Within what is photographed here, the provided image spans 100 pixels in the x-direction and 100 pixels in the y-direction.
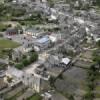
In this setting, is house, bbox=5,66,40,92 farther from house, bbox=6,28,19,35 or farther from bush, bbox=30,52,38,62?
house, bbox=6,28,19,35

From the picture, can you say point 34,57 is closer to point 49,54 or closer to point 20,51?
point 49,54

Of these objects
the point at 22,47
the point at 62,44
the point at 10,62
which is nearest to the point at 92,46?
the point at 62,44

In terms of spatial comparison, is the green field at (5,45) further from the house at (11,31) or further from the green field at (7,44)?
the house at (11,31)

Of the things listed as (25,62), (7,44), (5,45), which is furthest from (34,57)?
(7,44)

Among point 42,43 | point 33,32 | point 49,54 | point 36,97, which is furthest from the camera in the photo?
point 33,32

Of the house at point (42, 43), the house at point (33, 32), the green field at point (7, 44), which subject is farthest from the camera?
the house at point (33, 32)

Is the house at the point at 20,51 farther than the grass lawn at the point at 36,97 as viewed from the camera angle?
Yes

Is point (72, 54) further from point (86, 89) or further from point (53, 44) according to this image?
point (86, 89)

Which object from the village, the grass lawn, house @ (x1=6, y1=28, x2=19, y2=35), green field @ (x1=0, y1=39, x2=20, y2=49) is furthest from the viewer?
house @ (x1=6, y1=28, x2=19, y2=35)

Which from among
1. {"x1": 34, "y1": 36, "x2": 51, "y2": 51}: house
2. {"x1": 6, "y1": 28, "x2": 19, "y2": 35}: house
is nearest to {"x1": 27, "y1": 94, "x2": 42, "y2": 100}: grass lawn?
{"x1": 34, "y1": 36, "x2": 51, "y2": 51}: house

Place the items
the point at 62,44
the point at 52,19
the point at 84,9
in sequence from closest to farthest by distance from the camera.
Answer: the point at 62,44 → the point at 52,19 → the point at 84,9

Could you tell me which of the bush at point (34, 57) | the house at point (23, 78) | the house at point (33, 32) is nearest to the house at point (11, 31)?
the house at point (33, 32)
